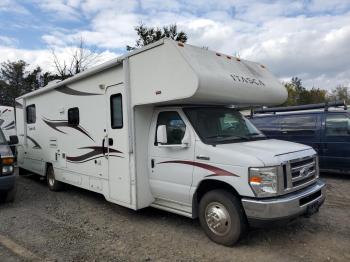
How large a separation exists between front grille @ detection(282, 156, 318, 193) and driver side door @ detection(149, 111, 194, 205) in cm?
146

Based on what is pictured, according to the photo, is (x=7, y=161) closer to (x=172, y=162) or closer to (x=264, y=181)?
(x=172, y=162)

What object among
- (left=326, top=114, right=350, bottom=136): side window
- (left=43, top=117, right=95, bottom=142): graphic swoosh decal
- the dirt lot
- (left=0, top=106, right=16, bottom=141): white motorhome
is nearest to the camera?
the dirt lot

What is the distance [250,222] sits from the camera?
4965 millimetres

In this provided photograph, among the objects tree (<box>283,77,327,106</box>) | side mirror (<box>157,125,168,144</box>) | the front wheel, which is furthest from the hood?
tree (<box>283,77,327,106</box>)

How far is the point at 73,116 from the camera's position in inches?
335

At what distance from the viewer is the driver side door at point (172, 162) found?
5809 mm

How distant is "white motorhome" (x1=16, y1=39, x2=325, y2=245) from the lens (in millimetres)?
5035

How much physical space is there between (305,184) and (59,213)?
190 inches

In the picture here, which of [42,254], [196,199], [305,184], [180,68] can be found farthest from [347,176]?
[42,254]

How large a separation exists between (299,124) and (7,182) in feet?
26.9

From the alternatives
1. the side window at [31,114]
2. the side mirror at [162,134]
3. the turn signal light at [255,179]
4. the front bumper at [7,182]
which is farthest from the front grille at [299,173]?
the side window at [31,114]

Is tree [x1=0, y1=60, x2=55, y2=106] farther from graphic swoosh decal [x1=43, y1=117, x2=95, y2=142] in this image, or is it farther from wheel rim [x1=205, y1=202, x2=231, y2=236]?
wheel rim [x1=205, y1=202, x2=231, y2=236]

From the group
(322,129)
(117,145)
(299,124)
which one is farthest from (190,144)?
(299,124)

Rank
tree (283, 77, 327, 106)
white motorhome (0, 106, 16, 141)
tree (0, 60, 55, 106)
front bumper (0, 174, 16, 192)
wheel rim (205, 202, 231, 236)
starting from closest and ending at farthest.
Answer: wheel rim (205, 202, 231, 236) → front bumper (0, 174, 16, 192) → white motorhome (0, 106, 16, 141) → tree (0, 60, 55, 106) → tree (283, 77, 327, 106)
